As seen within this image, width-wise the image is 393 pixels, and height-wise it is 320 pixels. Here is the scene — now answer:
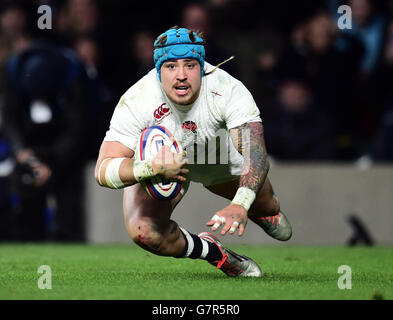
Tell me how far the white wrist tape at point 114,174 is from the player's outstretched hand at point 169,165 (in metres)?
0.34

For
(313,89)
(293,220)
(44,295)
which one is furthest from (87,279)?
(313,89)

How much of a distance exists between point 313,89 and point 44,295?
6399mm

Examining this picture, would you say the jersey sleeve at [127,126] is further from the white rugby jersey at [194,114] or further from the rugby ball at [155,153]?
the rugby ball at [155,153]

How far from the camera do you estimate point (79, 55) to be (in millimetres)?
11266

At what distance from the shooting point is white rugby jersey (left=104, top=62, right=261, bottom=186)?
636 cm

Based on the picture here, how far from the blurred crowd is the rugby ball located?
4196 millimetres

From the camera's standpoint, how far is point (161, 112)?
6.48 m

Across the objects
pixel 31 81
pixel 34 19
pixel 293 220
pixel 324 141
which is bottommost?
pixel 293 220

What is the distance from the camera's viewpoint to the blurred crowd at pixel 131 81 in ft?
35.4
